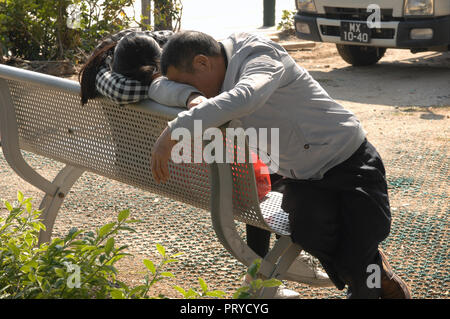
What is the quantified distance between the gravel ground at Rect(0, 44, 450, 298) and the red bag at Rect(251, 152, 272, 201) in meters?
0.63

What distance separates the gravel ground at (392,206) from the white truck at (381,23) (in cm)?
79

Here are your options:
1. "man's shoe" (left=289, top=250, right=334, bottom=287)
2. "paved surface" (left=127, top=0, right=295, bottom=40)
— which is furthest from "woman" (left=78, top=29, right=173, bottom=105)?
"paved surface" (left=127, top=0, right=295, bottom=40)

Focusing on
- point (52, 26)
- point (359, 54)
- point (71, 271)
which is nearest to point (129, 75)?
point (71, 271)

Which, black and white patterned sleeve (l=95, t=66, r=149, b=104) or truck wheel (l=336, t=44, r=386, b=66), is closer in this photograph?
black and white patterned sleeve (l=95, t=66, r=149, b=104)

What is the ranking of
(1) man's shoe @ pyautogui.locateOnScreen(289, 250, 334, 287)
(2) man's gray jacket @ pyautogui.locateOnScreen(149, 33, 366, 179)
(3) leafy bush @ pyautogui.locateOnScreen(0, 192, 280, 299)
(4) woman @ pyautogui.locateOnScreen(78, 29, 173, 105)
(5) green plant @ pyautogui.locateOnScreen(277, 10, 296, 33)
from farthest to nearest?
(5) green plant @ pyautogui.locateOnScreen(277, 10, 296, 33)
(1) man's shoe @ pyautogui.locateOnScreen(289, 250, 334, 287)
(4) woman @ pyautogui.locateOnScreen(78, 29, 173, 105)
(2) man's gray jacket @ pyautogui.locateOnScreen(149, 33, 366, 179)
(3) leafy bush @ pyautogui.locateOnScreen(0, 192, 280, 299)

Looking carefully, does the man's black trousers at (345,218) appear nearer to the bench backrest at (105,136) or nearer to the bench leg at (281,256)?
the bench leg at (281,256)

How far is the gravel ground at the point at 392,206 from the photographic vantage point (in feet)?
11.8

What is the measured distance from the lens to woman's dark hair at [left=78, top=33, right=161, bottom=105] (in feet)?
9.16

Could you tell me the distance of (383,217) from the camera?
2658 millimetres

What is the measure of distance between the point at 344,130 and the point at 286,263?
52 cm

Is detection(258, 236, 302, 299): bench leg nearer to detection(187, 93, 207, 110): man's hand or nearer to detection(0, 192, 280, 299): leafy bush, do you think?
detection(0, 192, 280, 299): leafy bush

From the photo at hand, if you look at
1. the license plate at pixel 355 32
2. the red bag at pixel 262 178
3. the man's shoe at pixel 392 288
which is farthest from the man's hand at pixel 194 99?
the license plate at pixel 355 32
